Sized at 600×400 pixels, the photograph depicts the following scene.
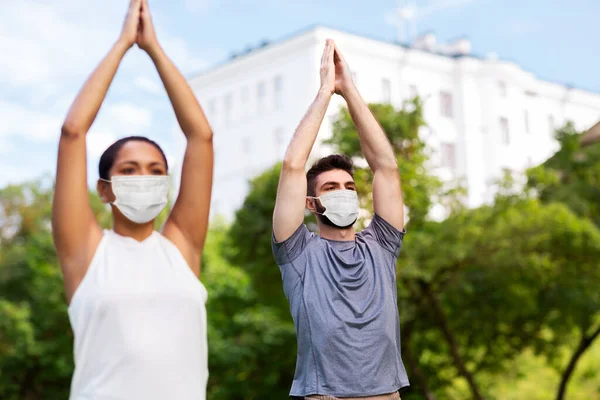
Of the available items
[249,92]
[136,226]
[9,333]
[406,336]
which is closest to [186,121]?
[136,226]

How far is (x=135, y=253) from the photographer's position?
3709 millimetres

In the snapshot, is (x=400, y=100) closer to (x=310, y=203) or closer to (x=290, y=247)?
(x=310, y=203)

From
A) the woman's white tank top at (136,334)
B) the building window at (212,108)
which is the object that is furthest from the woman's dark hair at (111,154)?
the building window at (212,108)

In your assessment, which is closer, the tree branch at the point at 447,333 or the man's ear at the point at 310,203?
the man's ear at the point at 310,203

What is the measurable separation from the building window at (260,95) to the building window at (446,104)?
9.96 metres

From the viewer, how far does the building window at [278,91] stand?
1879 inches

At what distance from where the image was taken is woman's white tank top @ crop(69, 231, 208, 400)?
3.43 meters

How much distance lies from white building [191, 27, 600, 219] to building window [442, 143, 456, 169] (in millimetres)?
55

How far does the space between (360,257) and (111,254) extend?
1330 millimetres

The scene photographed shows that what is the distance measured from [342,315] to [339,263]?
0.93ft

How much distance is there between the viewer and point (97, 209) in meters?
30.5

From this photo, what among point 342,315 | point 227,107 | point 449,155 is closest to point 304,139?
point 342,315

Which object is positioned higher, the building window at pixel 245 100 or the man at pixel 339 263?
the building window at pixel 245 100

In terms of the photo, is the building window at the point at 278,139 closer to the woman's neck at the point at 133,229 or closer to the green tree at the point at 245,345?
the green tree at the point at 245,345
